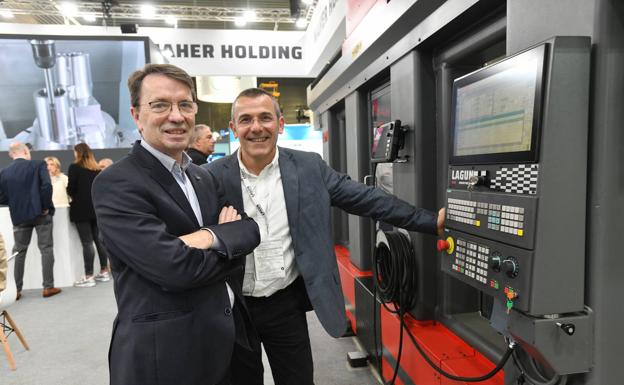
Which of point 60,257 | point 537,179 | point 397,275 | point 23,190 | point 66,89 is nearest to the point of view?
point 537,179

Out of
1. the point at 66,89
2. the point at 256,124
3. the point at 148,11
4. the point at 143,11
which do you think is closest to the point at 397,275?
the point at 256,124

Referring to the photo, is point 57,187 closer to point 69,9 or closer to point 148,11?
point 69,9

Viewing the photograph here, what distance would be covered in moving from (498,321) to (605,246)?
356 millimetres

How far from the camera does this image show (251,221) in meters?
1.33

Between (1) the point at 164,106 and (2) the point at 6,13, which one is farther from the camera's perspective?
(2) the point at 6,13

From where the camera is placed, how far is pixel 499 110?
1.07 m

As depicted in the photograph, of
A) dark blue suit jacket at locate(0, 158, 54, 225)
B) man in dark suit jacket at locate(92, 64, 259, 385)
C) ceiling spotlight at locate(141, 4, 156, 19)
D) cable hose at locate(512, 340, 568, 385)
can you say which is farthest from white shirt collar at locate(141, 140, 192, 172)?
ceiling spotlight at locate(141, 4, 156, 19)

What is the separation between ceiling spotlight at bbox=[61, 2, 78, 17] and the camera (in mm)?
8686

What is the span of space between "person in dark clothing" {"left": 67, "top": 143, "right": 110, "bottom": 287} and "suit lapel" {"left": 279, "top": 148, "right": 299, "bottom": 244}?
3998mm

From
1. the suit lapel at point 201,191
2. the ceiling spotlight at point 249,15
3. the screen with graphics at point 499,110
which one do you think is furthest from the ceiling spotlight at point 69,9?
the screen with graphics at point 499,110

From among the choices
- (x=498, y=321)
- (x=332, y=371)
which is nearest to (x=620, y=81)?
(x=498, y=321)

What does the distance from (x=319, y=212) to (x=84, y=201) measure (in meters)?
4.33

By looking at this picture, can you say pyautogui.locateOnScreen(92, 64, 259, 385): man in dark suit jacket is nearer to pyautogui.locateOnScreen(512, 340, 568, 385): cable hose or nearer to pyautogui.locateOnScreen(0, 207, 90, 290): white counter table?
pyautogui.locateOnScreen(512, 340, 568, 385): cable hose

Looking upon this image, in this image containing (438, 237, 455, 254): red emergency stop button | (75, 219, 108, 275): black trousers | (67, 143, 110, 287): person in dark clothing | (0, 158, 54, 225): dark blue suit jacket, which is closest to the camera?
(438, 237, 455, 254): red emergency stop button
